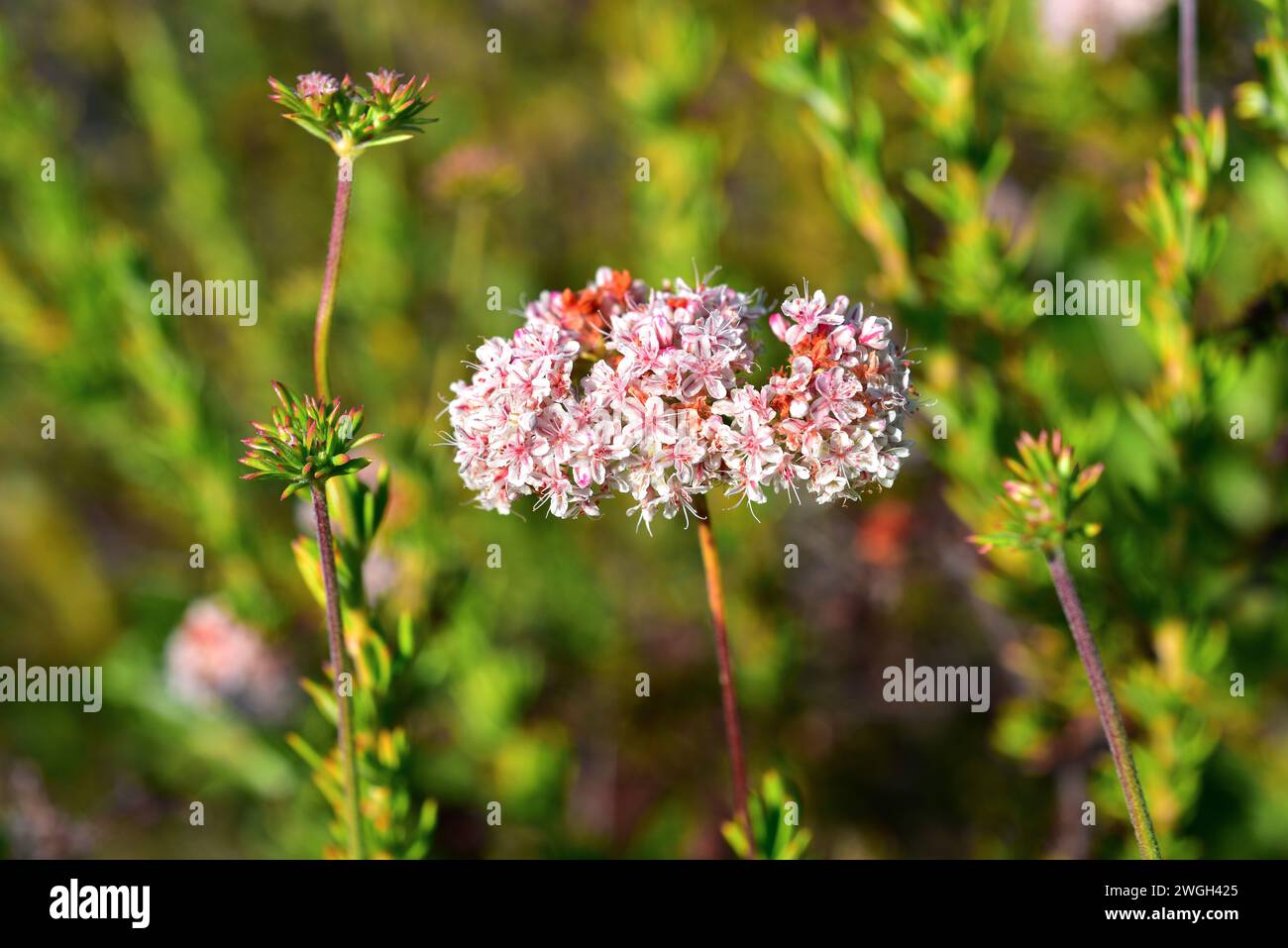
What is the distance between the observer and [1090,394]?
2.98 metres

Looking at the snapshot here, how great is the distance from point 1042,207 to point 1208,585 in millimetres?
1582

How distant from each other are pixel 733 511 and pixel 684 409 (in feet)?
5.71

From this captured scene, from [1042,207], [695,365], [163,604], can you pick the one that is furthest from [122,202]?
[695,365]

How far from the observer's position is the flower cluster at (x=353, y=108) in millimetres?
1239

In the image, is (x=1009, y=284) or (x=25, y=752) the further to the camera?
(x=25, y=752)

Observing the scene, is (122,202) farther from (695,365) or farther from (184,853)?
(695,365)

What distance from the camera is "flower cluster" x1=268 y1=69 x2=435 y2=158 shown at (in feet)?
4.07

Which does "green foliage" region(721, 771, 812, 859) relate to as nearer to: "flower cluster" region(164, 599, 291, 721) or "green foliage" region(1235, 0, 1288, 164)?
"green foliage" region(1235, 0, 1288, 164)

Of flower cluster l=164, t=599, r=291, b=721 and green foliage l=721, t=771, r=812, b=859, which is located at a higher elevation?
flower cluster l=164, t=599, r=291, b=721

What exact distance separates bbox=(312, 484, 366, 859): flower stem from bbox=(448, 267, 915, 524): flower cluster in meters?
0.23

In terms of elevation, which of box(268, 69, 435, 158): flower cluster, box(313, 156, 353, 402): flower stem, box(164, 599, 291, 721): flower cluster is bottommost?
box(164, 599, 291, 721): flower cluster

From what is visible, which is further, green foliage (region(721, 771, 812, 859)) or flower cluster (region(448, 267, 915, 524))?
green foliage (region(721, 771, 812, 859))

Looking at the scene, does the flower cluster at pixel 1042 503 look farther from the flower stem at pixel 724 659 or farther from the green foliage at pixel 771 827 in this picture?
the green foliage at pixel 771 827

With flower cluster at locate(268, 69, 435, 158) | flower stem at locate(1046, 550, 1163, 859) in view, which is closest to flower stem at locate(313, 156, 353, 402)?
flower cluster at locate(268, 69, 435, 158)
